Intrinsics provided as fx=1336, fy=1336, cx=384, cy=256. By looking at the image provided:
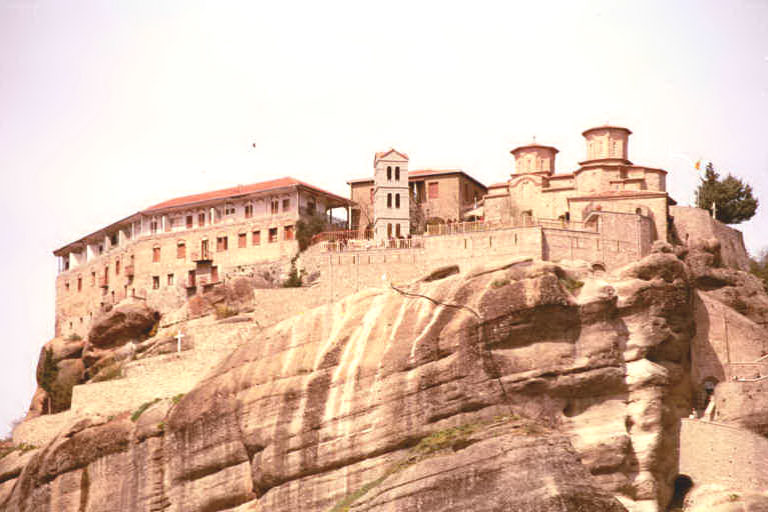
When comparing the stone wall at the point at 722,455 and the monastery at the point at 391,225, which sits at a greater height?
the monastery at the point at 391,225

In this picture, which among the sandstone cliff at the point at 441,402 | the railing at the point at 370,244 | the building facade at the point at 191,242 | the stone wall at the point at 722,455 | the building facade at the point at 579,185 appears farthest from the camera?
the building facade at the point at 191,242

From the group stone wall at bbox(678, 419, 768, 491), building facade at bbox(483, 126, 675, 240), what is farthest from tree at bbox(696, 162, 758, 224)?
stone wall at bbox(678, 419, 768, 491)

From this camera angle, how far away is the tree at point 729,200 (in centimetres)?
7056

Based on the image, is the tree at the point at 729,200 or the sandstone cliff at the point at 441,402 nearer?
the sandstone cliff at the point at 441,402

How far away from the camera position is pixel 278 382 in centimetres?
5381

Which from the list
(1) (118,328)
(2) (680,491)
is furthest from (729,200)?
(1) (118,328)

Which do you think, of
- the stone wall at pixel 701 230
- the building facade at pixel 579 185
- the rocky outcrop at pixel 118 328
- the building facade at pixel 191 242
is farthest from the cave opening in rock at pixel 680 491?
the rocky outcrop at pixel 118 328

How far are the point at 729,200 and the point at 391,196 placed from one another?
58.7 feet

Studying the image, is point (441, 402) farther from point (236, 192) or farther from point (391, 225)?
point (236, 192)

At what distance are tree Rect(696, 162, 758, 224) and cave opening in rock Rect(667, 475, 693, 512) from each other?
23.8 metres

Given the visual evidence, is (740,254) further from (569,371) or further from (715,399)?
(569,371)

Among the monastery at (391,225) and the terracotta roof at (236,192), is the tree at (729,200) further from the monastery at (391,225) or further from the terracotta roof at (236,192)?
the terracotta roof at (236,192)

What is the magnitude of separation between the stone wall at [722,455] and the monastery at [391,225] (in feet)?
41.1

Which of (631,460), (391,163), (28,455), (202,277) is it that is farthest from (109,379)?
(631,460)
